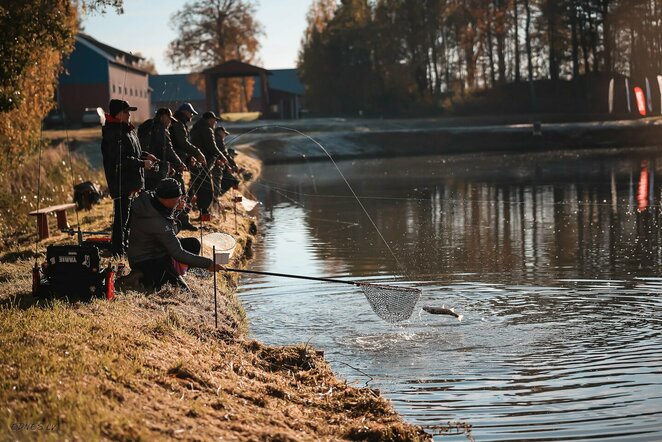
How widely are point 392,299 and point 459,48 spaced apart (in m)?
72.3

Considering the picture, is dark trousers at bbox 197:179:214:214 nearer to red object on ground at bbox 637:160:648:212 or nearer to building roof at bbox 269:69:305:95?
red object on ground at bbox 637:160:648:212

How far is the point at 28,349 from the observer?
298 inches

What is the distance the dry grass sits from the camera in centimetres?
631

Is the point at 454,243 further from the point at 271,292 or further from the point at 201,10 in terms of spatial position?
the point at 201,10

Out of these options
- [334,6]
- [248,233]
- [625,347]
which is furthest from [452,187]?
[334,6]

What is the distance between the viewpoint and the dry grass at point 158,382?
6.31 metres

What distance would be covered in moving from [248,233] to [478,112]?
178 feet

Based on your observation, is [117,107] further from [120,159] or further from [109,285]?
[109,285]

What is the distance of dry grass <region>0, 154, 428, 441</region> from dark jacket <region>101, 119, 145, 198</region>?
231cm

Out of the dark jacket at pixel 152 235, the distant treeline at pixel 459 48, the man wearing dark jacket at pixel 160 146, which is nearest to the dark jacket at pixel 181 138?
the man wearing dark jacket at pixel 160 146

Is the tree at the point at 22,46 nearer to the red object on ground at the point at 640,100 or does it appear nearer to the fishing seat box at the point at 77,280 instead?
the fishing seat box at the point at 77,280

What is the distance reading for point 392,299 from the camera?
1046cm

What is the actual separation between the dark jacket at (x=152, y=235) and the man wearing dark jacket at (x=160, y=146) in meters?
3.54

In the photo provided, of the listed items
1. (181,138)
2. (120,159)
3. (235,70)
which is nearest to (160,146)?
(181,138)
